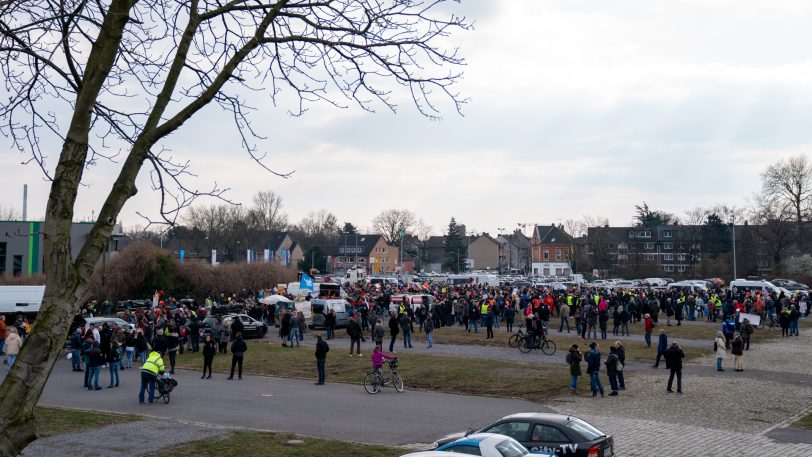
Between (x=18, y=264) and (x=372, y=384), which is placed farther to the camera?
(x=18, y=264)

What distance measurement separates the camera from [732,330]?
28.6m

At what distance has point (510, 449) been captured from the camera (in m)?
9.95

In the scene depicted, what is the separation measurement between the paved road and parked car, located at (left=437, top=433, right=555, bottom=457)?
4.28 meters

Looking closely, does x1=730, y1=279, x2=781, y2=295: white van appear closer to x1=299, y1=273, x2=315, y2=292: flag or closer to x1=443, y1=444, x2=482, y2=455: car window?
x1=299, y1=273, x2=315, y2=292: flag

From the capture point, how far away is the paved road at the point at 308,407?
1560 cm

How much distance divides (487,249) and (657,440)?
445ft

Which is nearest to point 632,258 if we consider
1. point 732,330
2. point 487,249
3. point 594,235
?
point 594,235

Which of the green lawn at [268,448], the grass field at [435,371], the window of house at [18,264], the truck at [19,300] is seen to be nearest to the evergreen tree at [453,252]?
the window of house at [18,264]

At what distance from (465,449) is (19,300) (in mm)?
36681

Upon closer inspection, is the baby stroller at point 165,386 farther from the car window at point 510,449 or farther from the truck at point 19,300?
the truck at point 19,300

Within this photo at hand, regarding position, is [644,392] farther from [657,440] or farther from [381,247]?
[381,247]

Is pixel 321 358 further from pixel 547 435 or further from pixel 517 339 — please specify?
pixel 547 435

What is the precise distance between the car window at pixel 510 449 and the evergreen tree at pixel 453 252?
122 meters

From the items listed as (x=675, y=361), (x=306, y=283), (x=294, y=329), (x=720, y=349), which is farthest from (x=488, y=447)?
(x=306, y=283)
